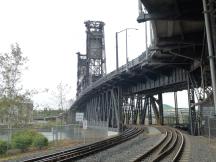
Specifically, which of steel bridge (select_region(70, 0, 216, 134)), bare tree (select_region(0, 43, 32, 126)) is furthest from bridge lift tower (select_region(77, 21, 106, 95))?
bare tree (select_region(0, 43, 32, 126))

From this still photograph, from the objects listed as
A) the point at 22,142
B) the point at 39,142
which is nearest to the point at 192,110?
the point at 39,142

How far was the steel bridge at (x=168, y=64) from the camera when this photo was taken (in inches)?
828

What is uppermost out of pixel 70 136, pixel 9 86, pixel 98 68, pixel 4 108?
pixel 98 68

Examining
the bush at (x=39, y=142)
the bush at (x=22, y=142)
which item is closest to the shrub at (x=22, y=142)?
the bush at (x=22, y=142)

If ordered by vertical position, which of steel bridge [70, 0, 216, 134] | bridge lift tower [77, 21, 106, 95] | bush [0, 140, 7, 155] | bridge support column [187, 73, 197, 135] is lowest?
bush [0, 140, 7, 155]

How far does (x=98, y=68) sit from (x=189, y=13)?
84172mm

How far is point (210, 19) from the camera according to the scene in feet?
56.5

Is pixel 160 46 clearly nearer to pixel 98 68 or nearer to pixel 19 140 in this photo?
pixel 19 140

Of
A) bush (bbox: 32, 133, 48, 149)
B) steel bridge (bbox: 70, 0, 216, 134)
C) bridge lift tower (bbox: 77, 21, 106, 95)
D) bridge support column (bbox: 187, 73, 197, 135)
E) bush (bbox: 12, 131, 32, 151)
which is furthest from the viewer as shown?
bridge lift tower (bbox: 77, 21, 106, 95)

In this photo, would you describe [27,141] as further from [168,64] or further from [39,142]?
[168,64]

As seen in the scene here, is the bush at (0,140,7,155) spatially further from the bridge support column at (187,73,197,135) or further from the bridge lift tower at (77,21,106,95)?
the bridge lift tower at (77,21,106,95)

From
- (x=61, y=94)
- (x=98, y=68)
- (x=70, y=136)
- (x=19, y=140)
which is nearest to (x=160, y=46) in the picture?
(x=19, y=140)

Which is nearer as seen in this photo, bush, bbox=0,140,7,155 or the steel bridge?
the steel bridge

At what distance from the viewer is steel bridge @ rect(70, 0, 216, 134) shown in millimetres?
21031
